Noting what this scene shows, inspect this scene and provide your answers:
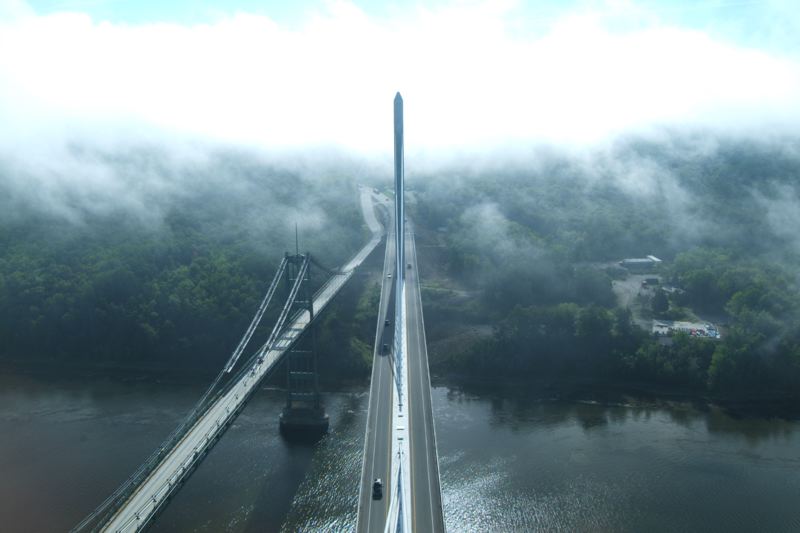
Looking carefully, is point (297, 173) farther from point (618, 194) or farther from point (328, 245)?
point (618, 194)

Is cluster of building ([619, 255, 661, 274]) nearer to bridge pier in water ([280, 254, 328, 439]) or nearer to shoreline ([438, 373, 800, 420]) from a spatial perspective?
shoreline ([438, 373, 800, 420])

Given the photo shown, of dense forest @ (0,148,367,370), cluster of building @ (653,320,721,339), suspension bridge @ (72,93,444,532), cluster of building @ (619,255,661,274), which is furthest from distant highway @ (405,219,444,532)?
cluster of building @ (619,255,661,274)

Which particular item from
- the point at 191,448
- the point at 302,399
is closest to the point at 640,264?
the point at 302,399

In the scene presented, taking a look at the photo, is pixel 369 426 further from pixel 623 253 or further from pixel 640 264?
pixel 623 253

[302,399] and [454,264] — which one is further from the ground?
[454,264]

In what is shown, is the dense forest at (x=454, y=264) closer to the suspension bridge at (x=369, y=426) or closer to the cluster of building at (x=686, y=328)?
the cluster of building at (x=686, y=328)

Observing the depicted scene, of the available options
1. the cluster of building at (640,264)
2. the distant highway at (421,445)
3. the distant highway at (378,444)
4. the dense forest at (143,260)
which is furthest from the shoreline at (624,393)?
the cluster of building at (640,264)
